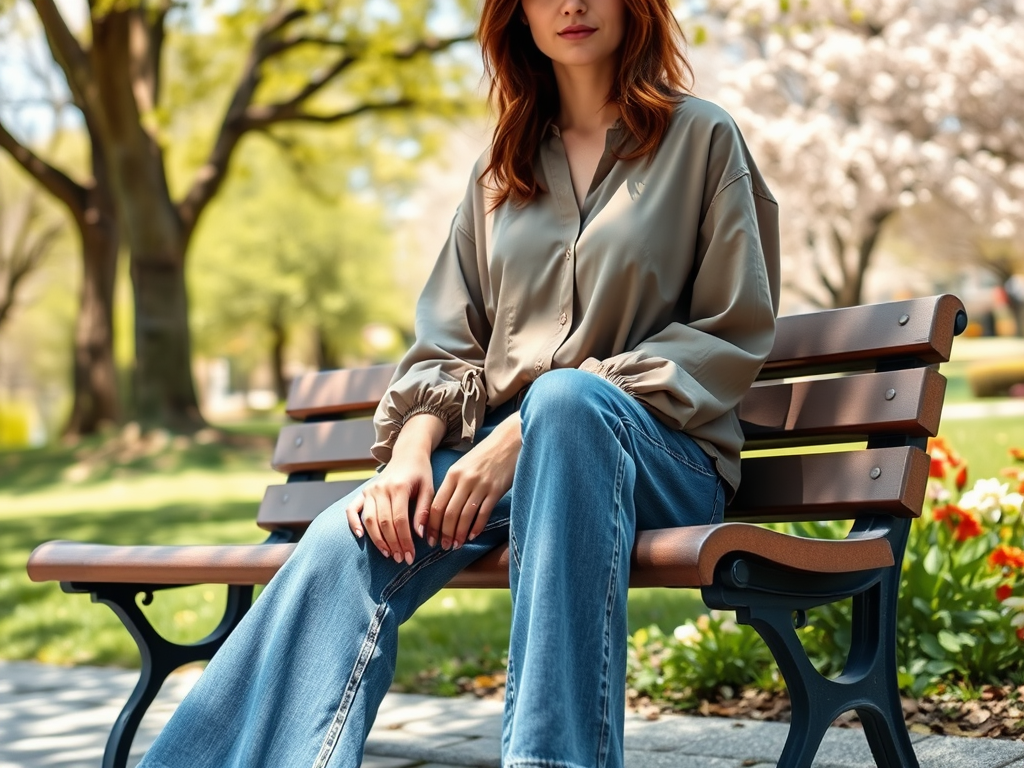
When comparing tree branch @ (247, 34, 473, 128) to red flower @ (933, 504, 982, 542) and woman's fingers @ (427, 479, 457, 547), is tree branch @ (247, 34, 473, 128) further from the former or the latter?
woman's fingers @ (427, 479, 457, 547)

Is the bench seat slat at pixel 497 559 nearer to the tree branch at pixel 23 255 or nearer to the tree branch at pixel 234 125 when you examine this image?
the tree branch at pixel 234 125

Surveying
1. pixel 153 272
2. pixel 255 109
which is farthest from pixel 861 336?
pixel 255 109

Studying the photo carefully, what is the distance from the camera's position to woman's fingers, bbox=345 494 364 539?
2469 mm

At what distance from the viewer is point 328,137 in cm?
2305

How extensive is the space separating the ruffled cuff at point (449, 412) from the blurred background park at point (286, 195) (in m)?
0.76

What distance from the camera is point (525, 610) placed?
2168 millimetres

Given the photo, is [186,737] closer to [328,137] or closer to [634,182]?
[634,182]

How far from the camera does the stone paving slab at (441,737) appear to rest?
3.03 m

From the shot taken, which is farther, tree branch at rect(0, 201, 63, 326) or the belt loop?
tree branch at rect(0, 201, 63, 326)

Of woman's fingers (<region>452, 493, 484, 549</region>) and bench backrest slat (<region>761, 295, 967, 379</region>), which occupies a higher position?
bench backrest slat (<region>761, 295, 967, 379</region>)

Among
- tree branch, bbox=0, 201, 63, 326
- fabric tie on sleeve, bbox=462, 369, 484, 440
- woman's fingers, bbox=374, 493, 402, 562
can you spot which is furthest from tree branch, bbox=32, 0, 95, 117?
tree branch, bbox=0, 201, 63, 326

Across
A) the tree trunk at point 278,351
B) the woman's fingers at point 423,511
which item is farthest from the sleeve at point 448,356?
the tree trunk at point 278,351

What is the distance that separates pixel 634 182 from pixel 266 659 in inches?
49.7

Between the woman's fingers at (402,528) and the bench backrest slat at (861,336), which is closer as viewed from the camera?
the woman's fingers at (402,528)
